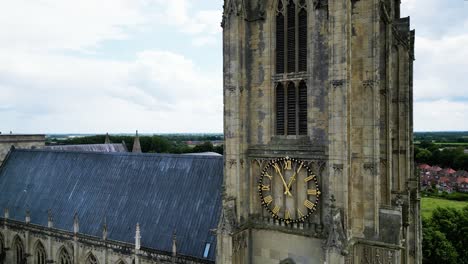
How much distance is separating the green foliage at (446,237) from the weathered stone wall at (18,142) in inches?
2189

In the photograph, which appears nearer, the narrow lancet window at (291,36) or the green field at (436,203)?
the narrow lancet window at (291,36)

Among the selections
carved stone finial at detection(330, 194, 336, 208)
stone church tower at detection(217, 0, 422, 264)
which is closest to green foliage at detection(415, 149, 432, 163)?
stone church tower at detection(217, 0, 422, 264)

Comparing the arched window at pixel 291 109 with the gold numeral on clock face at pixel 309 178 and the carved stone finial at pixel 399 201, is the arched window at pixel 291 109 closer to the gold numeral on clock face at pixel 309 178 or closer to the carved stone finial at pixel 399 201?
the gold numeral on clock face at pixel 309 178

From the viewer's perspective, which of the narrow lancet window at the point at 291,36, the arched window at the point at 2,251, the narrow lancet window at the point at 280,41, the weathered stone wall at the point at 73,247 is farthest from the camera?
the arched window at the point at 2,251

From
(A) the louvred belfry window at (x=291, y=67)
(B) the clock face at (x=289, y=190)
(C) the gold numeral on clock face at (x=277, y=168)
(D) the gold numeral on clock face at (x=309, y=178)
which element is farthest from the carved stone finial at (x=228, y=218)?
(A) the louvred belfry window at (x=291, y=67)

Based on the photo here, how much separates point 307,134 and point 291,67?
389 centimetres

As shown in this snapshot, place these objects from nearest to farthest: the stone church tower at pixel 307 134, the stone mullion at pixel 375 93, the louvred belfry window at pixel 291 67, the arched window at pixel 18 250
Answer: the stone church tower at pixel 307 134 < the stone mullion at pixel 375 93 < the louvred belfry window at pixel 291 67 < the arched window at pixel 18 250

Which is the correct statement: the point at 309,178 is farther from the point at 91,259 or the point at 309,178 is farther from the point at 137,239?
the point at 91,259

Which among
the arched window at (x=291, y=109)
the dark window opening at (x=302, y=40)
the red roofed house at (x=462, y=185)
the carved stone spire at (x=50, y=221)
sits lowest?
the red roofed house at (x=462, y=185)

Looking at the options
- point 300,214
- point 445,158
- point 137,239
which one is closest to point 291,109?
point 300,214

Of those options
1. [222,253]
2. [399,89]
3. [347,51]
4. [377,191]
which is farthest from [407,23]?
[222,253]

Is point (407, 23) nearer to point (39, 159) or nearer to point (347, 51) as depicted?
point (347, 51)

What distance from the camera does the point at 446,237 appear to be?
51188mm

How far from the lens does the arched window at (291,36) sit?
19.2 metres
